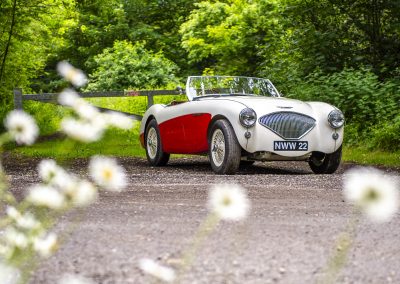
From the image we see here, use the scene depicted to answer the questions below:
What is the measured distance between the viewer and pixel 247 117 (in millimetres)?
9258

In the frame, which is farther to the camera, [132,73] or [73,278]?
[132,73]

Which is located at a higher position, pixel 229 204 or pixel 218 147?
pixel 229 204

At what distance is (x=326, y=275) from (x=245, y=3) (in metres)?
19.3

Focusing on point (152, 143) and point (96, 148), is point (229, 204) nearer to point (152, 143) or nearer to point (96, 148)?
point (152, 143)

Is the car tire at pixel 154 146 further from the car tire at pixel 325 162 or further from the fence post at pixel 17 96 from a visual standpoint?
the fence post at pixel 17 96

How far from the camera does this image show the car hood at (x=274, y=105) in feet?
31.2

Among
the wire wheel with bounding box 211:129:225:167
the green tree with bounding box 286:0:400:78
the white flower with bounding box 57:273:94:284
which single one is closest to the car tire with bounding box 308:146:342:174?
the wire wheel with bounding box 211:129:225:167

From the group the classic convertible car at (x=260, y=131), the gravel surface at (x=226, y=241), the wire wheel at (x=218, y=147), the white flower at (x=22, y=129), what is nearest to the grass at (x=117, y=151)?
the classic convertible car at (x=260, y=131)

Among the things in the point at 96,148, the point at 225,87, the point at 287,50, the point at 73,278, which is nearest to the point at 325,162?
the point at 225,87

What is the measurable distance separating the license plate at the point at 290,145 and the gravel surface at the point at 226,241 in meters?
2.32

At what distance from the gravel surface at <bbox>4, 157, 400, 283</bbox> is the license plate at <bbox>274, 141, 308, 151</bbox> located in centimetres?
232

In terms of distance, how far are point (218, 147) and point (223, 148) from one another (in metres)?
0.18

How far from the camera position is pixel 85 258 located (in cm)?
372

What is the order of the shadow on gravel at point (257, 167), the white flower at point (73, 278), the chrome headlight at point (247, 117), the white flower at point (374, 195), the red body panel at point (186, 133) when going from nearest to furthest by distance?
the white flower at point (374, 195), the white flower at point (73, 278), the chrome headlight at point (247, 117), the red body panel at point (186, 133), the shadow on gravel at point (257, 167)
